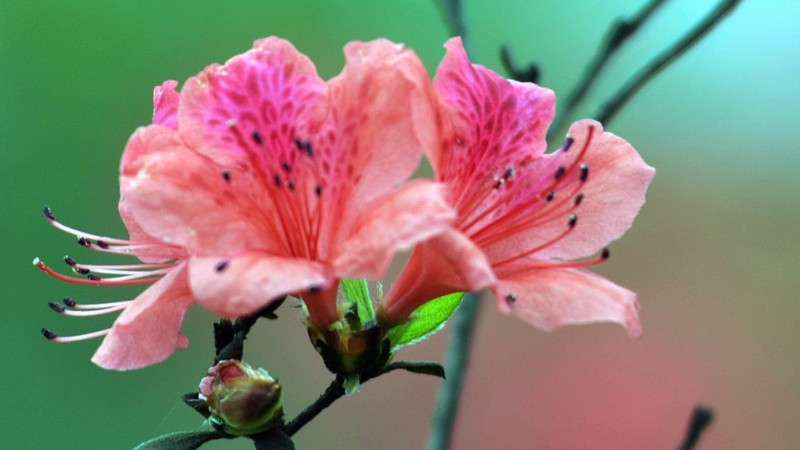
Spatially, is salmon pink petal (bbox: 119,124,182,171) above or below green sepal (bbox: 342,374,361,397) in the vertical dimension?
above

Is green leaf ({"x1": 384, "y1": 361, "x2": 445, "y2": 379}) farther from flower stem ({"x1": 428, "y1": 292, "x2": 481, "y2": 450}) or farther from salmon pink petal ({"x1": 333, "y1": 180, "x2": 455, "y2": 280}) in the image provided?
flower stem ({"x1": 428, "y1": 292, "x2": 481, "y2": 450})

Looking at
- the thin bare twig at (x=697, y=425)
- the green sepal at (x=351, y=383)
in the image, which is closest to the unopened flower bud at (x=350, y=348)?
the green sepal at (x=351, y=383)

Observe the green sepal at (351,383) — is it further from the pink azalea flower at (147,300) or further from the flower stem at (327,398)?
the pink azalea flower at (147,300)

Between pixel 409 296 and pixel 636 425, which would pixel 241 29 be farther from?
pixel 409 296

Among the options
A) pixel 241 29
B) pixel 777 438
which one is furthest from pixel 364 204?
pixel 777 438

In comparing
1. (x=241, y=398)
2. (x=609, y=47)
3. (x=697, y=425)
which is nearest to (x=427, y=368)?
(x=241, y=398)

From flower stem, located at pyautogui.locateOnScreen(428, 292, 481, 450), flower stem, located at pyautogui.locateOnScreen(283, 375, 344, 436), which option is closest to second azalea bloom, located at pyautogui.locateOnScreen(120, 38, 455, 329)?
flower stem, located at pyautogui.locateOnScreen(283, 375, 344, 436)
